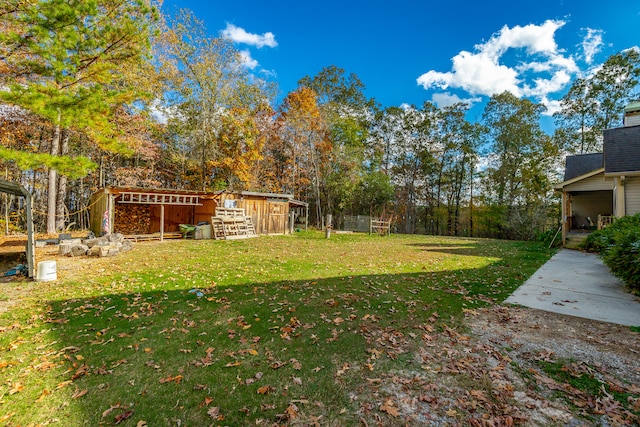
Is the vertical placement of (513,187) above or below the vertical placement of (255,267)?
above

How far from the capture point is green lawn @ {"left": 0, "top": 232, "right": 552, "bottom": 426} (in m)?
2.18

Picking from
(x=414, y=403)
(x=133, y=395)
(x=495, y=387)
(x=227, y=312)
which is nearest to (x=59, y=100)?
(x=227, y=312)

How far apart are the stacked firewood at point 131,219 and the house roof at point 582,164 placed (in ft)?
82.2

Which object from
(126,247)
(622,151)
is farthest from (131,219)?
(622,151)

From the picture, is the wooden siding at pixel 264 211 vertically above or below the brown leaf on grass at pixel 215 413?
above

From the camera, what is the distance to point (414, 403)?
2.22 m

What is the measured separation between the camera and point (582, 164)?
590 inches

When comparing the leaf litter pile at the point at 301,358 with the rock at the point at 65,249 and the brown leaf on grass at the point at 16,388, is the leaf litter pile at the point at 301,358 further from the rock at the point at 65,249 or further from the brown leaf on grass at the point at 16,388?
the rock at the point at 65,249

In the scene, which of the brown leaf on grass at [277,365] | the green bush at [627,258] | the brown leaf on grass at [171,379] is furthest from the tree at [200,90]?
the green bush at [627,258]

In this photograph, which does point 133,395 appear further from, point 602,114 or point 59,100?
point 602,114

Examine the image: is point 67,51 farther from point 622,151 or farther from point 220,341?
point 622,151

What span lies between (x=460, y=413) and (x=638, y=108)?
19.9 metres

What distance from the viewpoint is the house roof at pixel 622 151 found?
949 cm

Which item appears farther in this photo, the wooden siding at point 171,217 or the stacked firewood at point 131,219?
the wooden siding at point 171,217
